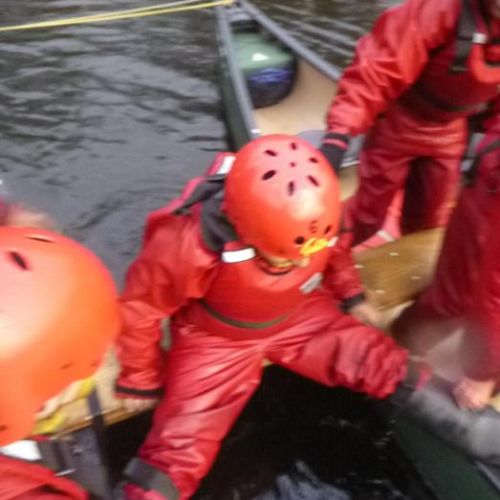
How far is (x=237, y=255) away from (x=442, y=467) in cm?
107

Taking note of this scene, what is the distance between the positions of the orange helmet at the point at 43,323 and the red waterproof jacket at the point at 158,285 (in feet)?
2.00

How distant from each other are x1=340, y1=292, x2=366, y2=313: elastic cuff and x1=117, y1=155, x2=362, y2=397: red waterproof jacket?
0.46m

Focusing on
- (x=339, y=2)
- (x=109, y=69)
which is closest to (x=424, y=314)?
(x=109, y=69)

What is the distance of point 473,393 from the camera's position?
212 cm

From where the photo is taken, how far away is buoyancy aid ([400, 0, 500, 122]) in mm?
2246

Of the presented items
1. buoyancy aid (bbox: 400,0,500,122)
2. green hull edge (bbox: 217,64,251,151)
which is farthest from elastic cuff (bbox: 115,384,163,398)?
green hull edge (bbox: 217,64,251,151)

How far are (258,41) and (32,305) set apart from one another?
401 centimetres

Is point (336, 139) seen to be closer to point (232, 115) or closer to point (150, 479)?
point (150, 479)

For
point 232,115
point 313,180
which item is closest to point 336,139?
point 313,180

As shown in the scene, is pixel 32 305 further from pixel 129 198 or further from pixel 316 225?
pixel 129 198

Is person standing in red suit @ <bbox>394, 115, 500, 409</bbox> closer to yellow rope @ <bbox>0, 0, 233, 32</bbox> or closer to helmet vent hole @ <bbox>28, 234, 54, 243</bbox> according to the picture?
helmet vent hole @ <bbox>28, 234, 54, 243</bbox>

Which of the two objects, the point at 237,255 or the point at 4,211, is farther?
the point at 4,211

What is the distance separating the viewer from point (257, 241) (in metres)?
1.87

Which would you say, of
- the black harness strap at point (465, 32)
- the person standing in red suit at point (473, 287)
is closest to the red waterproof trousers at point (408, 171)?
the black harness strap at point (465, 32)
